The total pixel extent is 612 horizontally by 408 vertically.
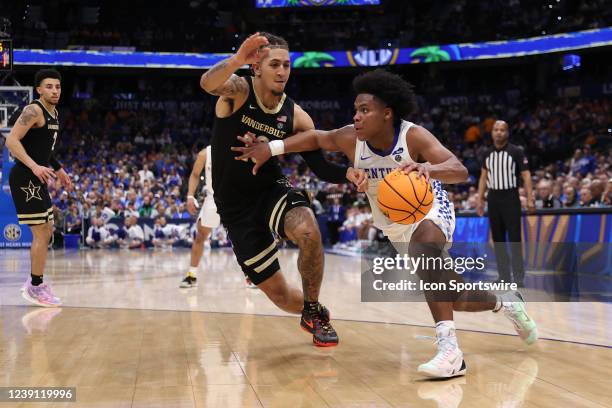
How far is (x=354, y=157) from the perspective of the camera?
4035mm

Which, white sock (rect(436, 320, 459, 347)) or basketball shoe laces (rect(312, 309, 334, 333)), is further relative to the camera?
basketball shoe laces (rect(312, 309, 334, 333))

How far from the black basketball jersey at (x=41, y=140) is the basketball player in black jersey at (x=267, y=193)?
2672 millimetres

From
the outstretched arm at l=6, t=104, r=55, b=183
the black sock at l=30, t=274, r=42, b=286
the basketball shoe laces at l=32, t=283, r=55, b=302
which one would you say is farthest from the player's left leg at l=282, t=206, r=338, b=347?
the black sock at l=30, t=274, r=42, b=286

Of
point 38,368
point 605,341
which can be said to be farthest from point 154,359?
point 605,341

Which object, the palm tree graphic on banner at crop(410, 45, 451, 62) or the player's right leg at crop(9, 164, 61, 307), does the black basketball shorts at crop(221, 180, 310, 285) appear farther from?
the palm tree graphic on banner at crop(410, 45, 451, 62)

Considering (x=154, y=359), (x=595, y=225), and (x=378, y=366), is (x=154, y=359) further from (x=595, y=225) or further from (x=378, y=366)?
(x=595, y=225)

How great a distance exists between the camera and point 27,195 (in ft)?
20.1

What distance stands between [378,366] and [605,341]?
1.73 metres

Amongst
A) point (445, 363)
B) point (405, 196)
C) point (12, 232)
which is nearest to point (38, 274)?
point (405, 196)

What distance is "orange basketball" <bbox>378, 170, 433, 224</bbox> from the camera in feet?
11.2

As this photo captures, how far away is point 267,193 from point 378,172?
805 mm

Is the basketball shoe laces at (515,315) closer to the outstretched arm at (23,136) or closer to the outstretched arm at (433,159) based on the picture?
the outstretched arm at (433,159)

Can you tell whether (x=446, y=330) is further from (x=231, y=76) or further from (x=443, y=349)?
(x=231, y=76)

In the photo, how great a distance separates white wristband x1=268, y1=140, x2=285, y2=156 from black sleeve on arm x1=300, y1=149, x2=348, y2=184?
0.27m
